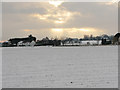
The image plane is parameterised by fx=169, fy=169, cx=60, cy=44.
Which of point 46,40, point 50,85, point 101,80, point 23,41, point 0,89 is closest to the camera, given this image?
point 0,89

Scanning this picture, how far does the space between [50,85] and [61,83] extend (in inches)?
17.7

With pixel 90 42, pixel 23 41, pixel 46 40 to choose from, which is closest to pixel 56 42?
pixel 46 40

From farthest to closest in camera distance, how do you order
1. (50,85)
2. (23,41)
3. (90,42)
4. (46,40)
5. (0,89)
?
(90,42), (23,41), (46,40), (50,85), (0,89)

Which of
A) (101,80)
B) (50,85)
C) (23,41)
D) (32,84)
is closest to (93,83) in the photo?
(101,80)

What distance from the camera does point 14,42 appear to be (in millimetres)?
60219

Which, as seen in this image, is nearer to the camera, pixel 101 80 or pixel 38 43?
pixel 101 80

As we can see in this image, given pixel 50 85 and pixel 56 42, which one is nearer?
pixel 50 85

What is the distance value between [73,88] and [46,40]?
53.1m

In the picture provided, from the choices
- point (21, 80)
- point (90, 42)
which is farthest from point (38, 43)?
point (21, 80)

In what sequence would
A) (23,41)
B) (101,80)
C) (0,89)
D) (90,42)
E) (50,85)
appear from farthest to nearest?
(90,42)
(23,41)
(101,80)
(50,85)
(0,89)

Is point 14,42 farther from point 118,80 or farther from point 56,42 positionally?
point 118,80

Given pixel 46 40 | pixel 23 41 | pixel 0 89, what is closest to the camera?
pixel 0 89

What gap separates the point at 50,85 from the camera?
5418mm

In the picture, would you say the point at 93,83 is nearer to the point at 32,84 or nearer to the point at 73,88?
the point at 73,88
